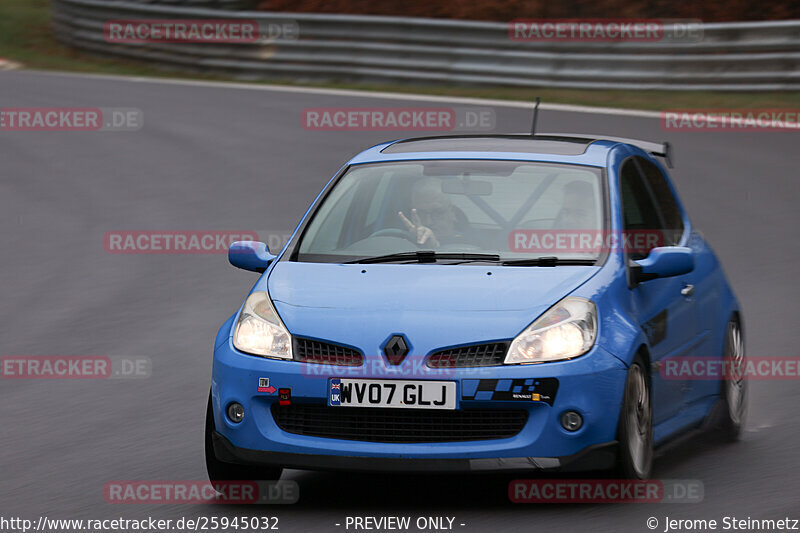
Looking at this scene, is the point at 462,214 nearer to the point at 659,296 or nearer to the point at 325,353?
the point at 659,296

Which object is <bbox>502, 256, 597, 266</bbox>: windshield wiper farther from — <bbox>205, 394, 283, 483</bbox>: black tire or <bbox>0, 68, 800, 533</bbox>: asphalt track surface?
<bbox>205, 394, 283, 483</bbox>: black tire

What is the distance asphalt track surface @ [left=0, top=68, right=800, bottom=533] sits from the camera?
652 cm

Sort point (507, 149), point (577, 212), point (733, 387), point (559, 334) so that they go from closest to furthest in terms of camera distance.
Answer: point (559, 334), point (577, 212), point (507, 149), point (733, 387)

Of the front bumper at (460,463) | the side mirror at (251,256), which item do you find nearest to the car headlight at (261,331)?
the front bumper at (460,463)

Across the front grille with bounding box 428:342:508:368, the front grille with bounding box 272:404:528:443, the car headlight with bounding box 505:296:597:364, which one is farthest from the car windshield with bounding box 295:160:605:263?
the front grille with bounding box 272:404:528:443

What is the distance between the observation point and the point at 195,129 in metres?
21.1

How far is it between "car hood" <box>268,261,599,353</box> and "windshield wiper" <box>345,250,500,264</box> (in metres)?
0.13

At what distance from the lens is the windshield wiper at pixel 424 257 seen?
689cm

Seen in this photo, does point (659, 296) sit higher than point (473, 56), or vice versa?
point (659, 296)

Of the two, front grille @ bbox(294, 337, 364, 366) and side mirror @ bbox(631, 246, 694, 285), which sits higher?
side mirror @ bbox(631, 246, 694, 285)

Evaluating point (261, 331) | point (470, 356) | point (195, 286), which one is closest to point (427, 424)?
point (470, 356)

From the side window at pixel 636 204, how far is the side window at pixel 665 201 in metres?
0.09

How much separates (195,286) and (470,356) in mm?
6353

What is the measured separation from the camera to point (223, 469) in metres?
6.55
